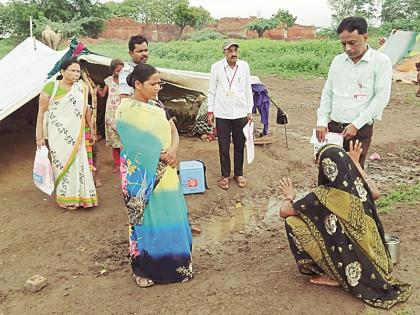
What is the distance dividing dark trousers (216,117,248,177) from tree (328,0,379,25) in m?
32.2

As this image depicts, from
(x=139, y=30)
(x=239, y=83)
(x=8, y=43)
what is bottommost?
(x=239, y=83)

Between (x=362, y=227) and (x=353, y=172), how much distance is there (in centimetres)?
35

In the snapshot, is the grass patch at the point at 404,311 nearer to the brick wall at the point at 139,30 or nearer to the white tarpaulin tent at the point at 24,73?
the white tarpaulin tent at the point at 24,73

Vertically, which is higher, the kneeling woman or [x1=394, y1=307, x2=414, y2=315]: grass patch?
the kneeling woman

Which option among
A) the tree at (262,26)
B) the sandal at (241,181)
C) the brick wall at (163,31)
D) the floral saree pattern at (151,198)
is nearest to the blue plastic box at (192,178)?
the sandal at (241,181)

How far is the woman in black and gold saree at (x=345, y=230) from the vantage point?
2967mm

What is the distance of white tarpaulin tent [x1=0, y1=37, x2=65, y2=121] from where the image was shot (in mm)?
6020

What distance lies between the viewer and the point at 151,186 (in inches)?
135

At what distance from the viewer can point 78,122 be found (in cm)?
515

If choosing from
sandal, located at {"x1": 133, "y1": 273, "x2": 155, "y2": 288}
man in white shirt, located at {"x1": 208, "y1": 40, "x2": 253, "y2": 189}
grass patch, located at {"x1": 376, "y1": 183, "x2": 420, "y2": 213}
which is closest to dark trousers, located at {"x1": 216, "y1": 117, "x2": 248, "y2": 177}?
man in white shirt, located at {"x1": 208, "y1": 40, "x2": 253, "y2": 189}

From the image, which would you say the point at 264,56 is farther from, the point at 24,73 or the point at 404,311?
the point at 404,311

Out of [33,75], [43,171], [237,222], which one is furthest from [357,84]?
[33,75]

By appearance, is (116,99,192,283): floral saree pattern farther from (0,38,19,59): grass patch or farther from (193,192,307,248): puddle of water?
(0,38,19,59): grass patch

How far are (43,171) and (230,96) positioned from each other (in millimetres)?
2175
